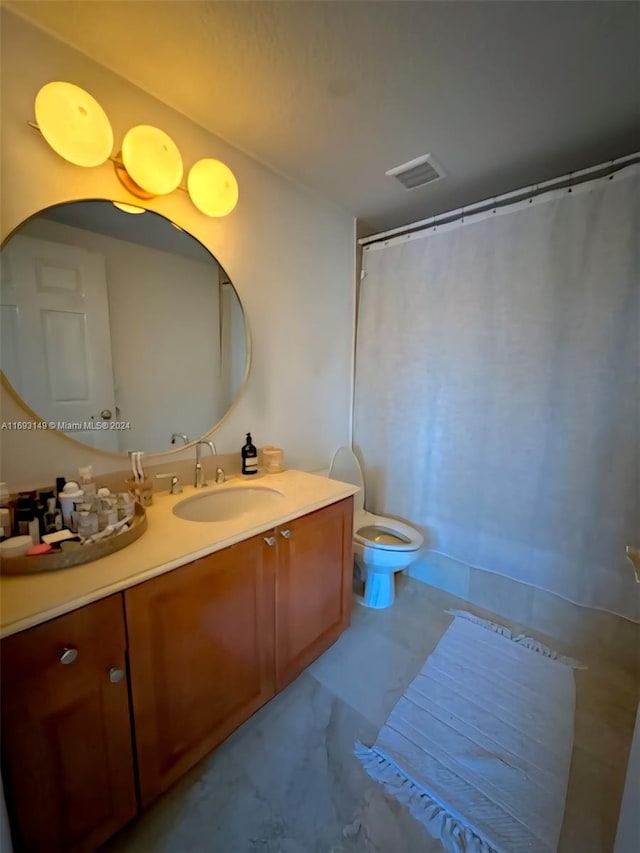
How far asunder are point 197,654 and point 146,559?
1.14 feet

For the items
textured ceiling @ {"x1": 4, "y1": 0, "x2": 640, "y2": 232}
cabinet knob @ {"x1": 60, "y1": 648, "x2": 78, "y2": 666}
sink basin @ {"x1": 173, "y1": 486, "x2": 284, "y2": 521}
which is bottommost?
cabinet knob @ {"x1": 60, "y1": 648, "x2": 78, "y2": 666}

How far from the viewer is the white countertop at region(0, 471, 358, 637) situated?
727 mm

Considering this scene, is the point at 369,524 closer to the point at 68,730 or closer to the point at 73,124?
the point at 68,730

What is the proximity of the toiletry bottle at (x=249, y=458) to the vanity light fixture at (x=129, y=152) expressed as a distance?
974 mm

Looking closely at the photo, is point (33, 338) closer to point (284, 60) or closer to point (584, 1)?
point (284, 60)

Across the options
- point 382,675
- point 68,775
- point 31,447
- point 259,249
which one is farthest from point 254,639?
point 259,249

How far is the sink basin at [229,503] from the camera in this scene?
1396 mm

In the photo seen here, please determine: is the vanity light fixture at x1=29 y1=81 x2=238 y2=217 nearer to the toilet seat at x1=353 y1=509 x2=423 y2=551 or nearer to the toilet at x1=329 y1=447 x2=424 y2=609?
the toilet at x1=329 y1=447 x2=424 y2=609

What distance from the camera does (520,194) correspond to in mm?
1698

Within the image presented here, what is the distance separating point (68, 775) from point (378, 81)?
7.04 feet

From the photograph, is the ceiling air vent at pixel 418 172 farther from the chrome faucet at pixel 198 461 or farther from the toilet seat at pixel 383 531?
the toilet seat at pixel 383 531

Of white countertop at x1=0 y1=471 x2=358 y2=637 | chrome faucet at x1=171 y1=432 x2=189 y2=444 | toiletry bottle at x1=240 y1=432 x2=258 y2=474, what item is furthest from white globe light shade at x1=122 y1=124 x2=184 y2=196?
white countertop at x1=0 y1=471 x2=358 y2=637

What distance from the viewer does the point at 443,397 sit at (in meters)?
2.01

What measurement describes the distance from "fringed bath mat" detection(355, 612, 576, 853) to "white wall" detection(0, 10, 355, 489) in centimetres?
123
